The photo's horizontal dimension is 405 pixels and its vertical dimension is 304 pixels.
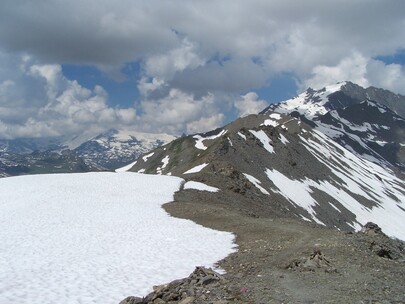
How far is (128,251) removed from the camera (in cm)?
2358

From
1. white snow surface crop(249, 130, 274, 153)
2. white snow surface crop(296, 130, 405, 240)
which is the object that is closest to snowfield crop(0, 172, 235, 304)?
white snow surface crop(296, 130, 405, 240)

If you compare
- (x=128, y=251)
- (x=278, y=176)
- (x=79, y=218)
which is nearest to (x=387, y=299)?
(x=128, y=251)

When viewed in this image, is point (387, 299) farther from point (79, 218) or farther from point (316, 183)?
point (316, 183)

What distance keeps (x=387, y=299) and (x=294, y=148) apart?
107610 millimetres

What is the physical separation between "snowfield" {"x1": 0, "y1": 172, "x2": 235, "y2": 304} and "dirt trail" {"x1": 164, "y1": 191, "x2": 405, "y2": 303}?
2636mm

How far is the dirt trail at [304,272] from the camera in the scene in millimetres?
13914

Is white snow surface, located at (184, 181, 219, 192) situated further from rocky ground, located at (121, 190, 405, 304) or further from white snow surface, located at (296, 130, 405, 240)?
white snow surface, located at (296, 130, 405, 240)

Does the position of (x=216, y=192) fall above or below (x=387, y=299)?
above

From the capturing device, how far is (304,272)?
1723 cm

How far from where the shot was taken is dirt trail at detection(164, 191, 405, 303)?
1391 centimetres

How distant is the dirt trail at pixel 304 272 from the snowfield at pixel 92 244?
8.65 feet

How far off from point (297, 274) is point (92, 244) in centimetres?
1422

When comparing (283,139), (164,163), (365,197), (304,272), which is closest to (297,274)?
(304,272)

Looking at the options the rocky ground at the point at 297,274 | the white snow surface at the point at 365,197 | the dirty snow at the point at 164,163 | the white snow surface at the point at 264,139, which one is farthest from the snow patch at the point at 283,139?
the rocky ground at the point at 297,274
